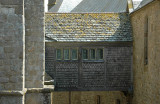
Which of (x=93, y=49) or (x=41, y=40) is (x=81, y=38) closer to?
(x=93, y=49)

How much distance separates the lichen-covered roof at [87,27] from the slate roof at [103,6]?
202 inches

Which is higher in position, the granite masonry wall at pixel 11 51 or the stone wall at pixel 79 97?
the granite masonry wall at pixel 11 51

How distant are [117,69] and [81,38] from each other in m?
2.30

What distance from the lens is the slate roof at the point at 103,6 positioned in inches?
736

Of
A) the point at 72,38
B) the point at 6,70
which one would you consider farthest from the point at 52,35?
the point at 6,70

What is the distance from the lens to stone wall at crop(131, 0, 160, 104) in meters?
9.58

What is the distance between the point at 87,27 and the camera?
12.8 meters

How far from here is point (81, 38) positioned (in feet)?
40.7

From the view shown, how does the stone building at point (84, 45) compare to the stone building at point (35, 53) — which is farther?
the stone building at point (84, 45)

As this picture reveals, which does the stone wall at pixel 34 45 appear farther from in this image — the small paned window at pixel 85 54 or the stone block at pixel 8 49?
the small paned window at pixel 85 54

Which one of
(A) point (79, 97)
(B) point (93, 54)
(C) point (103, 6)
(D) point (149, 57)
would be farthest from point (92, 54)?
(C) point (103, 6)

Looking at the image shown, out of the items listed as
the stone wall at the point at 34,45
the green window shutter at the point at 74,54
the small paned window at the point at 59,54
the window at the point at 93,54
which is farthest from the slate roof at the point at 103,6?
the stone wall at the point at 34,45

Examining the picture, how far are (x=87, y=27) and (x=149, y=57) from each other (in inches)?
144

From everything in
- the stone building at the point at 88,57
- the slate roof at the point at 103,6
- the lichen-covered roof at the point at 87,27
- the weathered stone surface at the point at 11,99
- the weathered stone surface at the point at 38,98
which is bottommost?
the weathered stone surface at the point at 38,98
